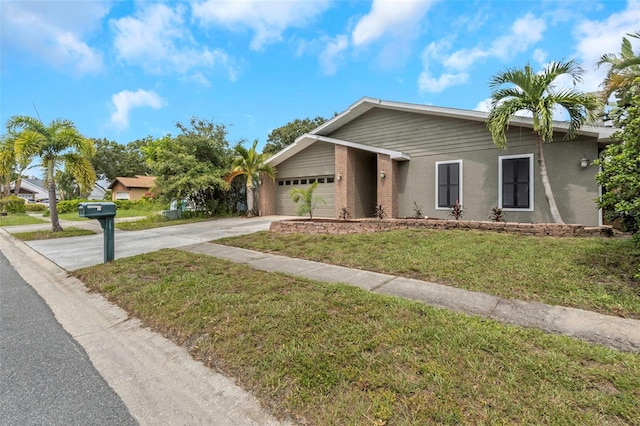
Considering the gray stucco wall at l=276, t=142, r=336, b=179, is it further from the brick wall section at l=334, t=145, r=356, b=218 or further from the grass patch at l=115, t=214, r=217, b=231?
the grass patch at l=115, t=214, r=217, b=231

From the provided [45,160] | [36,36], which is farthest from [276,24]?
[45,160]

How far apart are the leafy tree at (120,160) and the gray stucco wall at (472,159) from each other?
4494cm

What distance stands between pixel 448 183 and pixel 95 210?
10650 mm

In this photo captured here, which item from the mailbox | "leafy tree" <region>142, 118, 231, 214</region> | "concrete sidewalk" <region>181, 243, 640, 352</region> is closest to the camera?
"concrete sidewalk" <region>181, 243, 640, 352</region>

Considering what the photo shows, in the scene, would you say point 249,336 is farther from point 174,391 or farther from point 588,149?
point 588,149

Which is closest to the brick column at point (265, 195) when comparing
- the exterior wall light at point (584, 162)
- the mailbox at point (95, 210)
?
the mailbox at point (95, 210)

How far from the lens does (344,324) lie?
3.04 meters

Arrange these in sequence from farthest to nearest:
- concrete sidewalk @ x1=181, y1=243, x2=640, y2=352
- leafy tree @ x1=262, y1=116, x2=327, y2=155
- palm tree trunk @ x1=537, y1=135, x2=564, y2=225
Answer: leafy tree @ x1=262, y1=116, x2=327, y2=155
palm tree trunk @ x1=537, y1=135, x2=564, y2=225
concrete sidewalk @ x1=181, y1=243, x2=640, y2=352

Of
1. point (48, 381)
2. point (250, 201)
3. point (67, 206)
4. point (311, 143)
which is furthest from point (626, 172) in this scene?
point (67, 206)

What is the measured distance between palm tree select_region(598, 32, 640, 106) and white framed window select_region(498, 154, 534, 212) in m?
2.72

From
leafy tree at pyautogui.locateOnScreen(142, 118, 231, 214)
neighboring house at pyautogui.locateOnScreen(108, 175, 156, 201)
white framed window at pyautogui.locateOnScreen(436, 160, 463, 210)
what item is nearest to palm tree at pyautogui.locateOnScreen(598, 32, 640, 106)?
white framed window at pyautogui.locateOnScreen(436, 160, 463, 210)

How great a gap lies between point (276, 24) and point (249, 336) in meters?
11.1

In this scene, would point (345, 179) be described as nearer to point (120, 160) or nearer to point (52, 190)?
point (52, 190)

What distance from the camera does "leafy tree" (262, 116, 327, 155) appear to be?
32.8 meters
